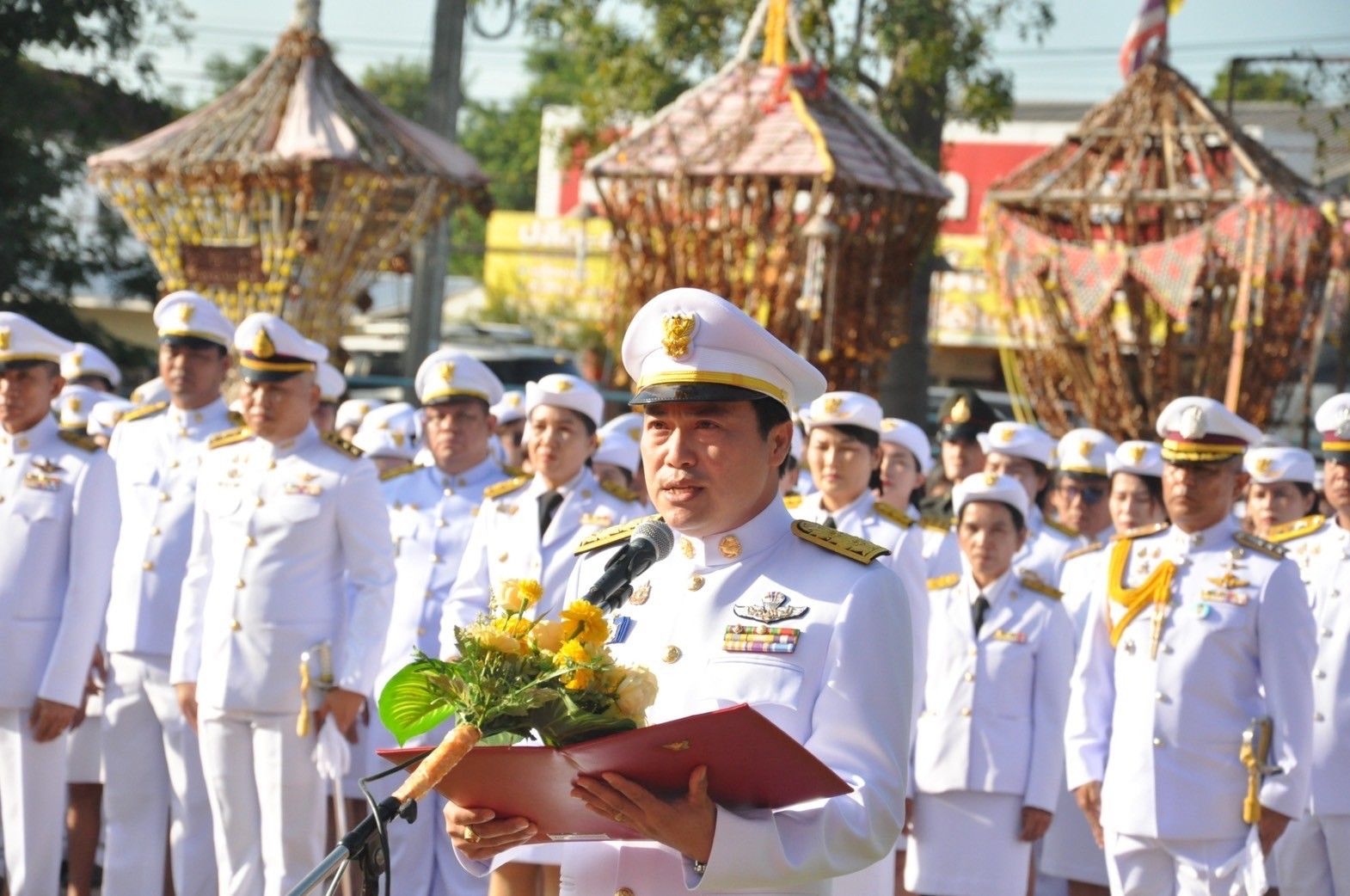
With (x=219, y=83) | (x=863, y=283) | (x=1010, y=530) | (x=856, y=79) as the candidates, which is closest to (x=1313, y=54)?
(x=856, y=79)

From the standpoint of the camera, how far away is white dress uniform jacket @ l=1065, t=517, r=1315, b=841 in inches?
224

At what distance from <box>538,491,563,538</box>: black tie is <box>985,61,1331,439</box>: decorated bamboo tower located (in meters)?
6.01

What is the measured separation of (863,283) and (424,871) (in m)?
5.15

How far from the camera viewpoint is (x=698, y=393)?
10.5 feet

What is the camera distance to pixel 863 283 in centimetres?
1106

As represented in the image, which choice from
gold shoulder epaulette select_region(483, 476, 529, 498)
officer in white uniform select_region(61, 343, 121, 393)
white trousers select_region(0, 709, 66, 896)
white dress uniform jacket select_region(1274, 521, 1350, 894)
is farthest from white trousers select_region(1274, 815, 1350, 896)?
officer in white uniform select_region(61, 343, 121, 393)

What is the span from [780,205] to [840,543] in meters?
→ 7.77

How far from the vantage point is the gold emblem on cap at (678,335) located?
10.6ft

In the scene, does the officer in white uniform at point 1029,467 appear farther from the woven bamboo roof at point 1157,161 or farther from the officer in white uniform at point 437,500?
the woven bamboo roof at point 1157,161

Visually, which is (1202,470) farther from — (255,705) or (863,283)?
(863,283)

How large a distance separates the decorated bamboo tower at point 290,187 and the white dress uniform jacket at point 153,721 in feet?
15.6

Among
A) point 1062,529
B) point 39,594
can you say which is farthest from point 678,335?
point 1062,529

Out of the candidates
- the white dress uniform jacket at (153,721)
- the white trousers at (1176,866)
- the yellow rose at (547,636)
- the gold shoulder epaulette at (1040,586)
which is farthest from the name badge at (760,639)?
the white dress uniform jacket at (153,721)

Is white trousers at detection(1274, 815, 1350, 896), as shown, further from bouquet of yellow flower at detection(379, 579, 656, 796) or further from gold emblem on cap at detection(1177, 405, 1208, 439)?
bouquet of yellow flower at detection(379, 579, 656, 796)
